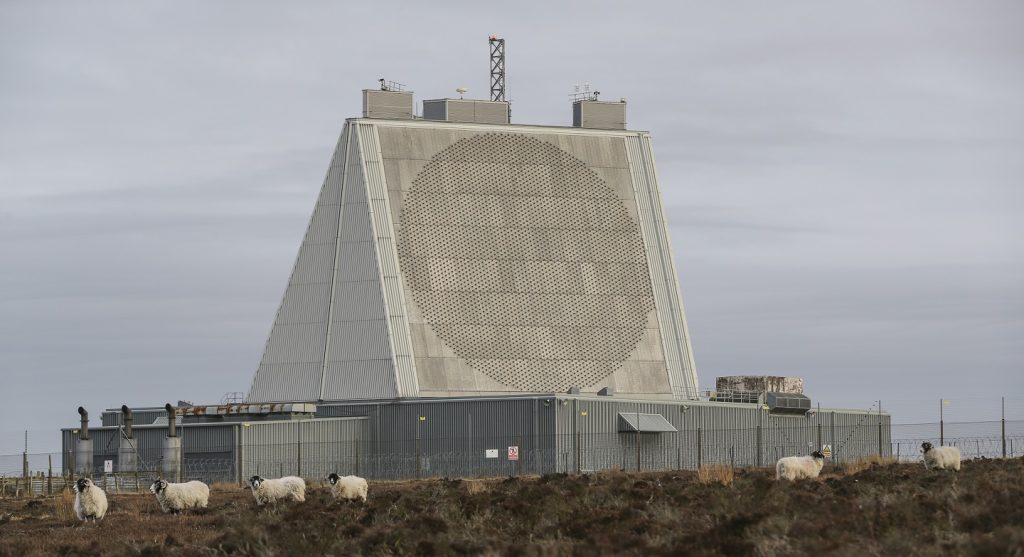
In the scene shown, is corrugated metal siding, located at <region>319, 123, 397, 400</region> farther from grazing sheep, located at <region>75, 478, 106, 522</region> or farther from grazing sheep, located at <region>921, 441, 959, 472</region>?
grazing sheep, located at <region>921, 441, 959, 472</region>

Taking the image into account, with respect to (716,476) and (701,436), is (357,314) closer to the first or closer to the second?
(701,436)

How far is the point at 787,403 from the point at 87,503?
163 feet

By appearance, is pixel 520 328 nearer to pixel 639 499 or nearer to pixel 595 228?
pixel 595 228

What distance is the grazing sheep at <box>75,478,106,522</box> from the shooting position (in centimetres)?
3881

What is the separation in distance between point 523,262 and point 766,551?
206ft

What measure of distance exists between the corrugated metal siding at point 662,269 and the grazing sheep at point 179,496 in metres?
47.7

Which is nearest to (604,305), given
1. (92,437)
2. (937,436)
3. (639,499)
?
(937,436)

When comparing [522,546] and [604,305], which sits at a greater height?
[604,305]

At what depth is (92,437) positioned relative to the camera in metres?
74.4

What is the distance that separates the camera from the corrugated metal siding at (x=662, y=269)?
286 ft

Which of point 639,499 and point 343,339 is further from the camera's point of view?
point 343,339

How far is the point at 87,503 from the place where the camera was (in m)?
38.8

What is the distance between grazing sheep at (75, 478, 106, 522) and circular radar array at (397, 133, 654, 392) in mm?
42747

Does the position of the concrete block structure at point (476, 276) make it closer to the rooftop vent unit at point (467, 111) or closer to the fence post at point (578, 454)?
the rooftop vent unit at point (467, 111)
